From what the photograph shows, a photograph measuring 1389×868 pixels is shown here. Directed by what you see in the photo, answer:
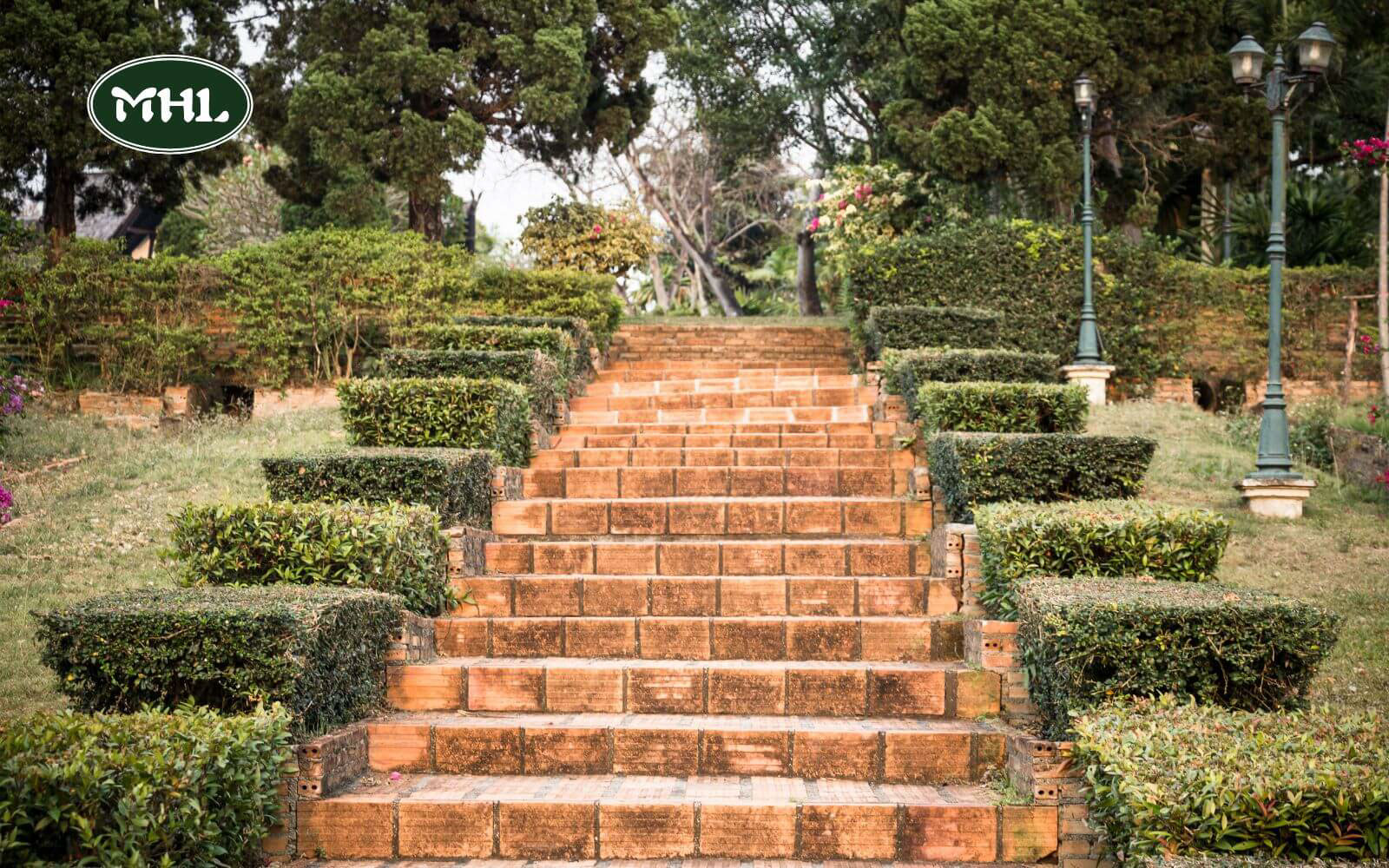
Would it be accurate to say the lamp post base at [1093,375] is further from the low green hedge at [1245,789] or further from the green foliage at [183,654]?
the green foliage at [183,654]

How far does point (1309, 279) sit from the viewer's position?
Answer: 15039 millimetres

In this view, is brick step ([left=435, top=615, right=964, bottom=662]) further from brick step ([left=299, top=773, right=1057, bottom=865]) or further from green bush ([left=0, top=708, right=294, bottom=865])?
green bush ([left=0, top=708, right=294, bottom=865])

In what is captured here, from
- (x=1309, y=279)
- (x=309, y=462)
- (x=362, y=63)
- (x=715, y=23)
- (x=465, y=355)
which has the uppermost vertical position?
(x=715, y=23)

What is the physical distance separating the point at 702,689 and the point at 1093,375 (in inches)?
359

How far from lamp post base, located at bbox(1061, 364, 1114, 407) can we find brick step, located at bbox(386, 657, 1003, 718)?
840cm

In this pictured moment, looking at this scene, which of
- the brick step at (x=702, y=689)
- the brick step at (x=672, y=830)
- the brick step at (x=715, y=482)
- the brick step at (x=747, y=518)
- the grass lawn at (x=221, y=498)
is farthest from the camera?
the brick step at (x=715, y=482)

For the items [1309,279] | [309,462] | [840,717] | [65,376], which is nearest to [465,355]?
[309,462]

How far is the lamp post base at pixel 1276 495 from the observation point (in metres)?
9.34

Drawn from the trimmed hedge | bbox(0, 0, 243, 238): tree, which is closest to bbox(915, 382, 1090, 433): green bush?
the trimmed hedge

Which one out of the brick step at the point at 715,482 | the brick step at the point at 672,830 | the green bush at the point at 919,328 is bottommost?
the brick step at the point at 672,830

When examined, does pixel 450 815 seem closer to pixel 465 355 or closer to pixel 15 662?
pixel 15 662

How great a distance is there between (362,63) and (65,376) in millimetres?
5506

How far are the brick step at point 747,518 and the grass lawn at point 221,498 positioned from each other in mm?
2086

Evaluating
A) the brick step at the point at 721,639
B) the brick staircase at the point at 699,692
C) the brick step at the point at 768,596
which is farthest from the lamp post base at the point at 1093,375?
the brick step at the point at 721,639
